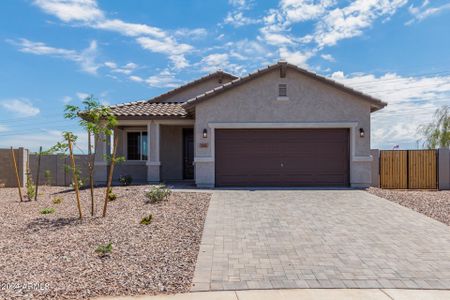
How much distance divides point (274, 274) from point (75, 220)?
220 inches

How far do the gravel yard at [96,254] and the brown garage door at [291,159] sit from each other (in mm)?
4783

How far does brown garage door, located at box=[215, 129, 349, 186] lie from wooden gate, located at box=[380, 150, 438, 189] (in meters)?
2.48

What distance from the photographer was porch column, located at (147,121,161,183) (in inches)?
619

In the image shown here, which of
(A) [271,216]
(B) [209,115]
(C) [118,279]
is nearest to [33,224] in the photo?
(C) [118,279]

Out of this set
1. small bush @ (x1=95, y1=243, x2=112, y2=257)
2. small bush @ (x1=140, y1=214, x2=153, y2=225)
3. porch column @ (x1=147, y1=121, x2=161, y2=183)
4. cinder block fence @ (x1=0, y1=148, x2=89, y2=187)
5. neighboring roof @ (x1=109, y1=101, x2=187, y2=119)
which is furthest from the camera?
cinder block fence @ (x1=0, y1=148, x2=89, y2=187)

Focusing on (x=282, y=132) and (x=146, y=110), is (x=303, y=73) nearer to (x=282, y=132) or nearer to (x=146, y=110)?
(x=282, y=132)

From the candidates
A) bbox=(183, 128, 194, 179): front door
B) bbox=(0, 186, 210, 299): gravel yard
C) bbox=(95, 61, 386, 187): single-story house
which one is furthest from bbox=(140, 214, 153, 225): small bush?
bbox=(183, 128, 194, 179): front door

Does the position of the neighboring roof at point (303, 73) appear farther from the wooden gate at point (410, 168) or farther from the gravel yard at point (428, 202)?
the gravel yard at point (428, 202)

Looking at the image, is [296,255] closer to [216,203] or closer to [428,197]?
[216,203]

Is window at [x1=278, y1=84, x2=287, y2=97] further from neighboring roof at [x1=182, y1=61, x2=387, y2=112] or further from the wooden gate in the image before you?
the wooden gate

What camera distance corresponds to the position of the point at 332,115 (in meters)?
14.4

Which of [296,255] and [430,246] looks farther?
[430,246]

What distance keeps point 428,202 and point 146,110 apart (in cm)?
1231

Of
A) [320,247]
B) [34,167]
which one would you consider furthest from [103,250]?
[34,167]
